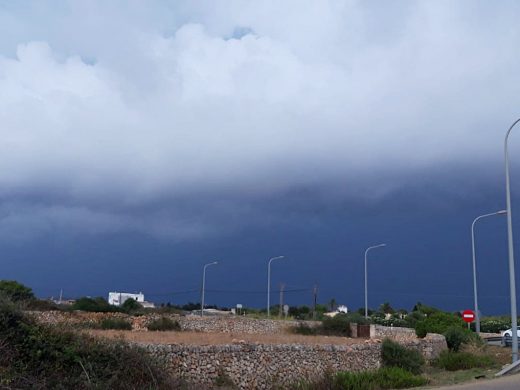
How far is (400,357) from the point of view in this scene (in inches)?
1208

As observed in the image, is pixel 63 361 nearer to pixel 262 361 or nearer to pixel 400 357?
pixel 262 361

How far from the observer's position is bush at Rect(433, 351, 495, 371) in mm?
31531

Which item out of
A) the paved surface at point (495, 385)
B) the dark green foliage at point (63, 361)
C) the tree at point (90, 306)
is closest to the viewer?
the dark green foliage at point (63, 361)

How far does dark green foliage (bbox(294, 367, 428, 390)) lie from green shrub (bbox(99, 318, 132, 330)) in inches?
1154

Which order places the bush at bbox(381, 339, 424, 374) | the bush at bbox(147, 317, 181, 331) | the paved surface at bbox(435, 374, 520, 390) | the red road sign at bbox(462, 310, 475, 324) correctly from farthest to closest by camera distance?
the bush at bbox(147, 317, 181, 331) < the red road sign at bbox(462, 310, 475, 324) < the bush at bbox(381, 339, 424, 374) < the paved surface at bbox(435, 374, 520, 390)

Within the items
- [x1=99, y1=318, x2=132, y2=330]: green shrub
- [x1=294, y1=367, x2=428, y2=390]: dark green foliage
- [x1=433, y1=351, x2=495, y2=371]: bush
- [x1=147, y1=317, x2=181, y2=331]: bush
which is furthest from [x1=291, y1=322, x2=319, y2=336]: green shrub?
[x1=294, y1=367, x2=428, y2=390]: dark green foliage

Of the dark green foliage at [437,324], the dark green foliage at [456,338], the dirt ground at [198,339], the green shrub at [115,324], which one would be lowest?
the dirt ground at [198,339]

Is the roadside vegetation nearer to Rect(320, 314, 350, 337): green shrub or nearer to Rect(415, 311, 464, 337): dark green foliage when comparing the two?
Rect(415, 311, 464, 337): dark green foliage

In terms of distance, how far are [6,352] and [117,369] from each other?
2.56 metres

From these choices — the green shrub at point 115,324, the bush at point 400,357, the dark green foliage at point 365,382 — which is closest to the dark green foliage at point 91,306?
the green shrub at point 115,324

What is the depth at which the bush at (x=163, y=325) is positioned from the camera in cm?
5362

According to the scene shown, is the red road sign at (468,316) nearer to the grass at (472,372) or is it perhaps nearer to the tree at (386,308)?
the grass at (472,372)

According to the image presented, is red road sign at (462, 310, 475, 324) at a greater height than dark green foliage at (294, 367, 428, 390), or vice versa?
red road sign at (462, 310, 475, 324)

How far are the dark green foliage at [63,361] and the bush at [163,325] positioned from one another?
37.4 metres
